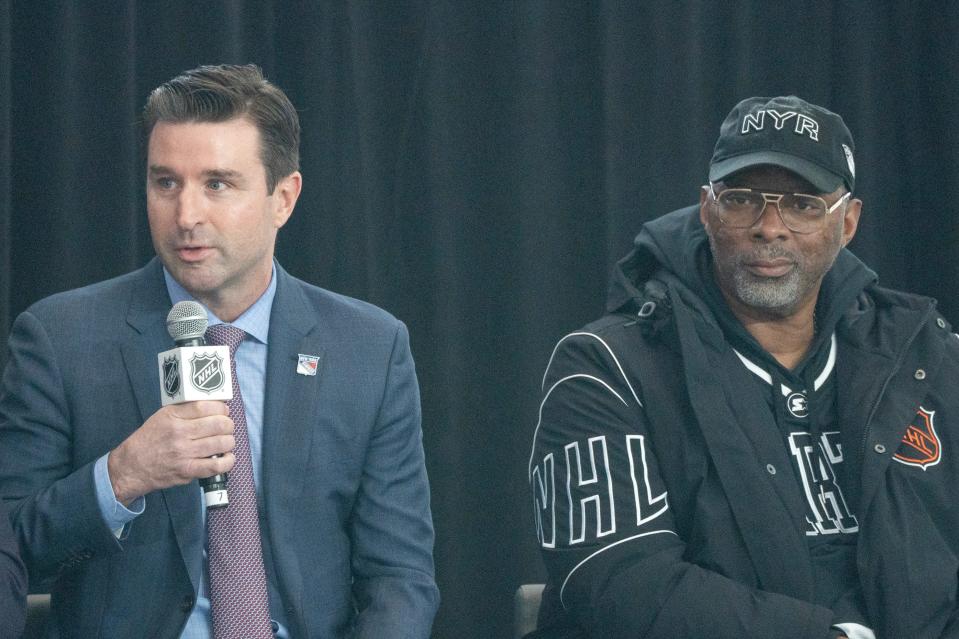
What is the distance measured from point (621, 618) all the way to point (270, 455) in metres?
0.68

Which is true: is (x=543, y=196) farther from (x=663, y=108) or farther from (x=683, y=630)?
(x=683, y=630)

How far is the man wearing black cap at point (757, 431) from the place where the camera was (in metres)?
2.18

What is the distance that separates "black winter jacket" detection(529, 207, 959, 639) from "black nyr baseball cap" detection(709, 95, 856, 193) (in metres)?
0.21

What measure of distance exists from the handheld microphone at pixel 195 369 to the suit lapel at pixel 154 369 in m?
0.24

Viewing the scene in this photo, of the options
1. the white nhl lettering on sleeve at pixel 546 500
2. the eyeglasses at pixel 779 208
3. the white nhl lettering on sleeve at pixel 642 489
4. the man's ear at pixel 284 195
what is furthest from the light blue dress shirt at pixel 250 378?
the eyeglasses at pixel 779 208

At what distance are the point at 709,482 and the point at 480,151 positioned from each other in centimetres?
139

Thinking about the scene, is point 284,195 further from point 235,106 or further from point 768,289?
point 768,289

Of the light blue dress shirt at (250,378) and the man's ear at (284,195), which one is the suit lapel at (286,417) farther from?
the man's ear at (284,195)

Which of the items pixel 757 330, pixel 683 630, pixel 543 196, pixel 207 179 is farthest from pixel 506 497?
pixel 207 179

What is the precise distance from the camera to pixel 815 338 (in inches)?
99.3

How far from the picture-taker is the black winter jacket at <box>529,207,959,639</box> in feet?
7.02

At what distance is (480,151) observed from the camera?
335 centimetres

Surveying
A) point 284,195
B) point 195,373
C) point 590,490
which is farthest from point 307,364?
point 590,490

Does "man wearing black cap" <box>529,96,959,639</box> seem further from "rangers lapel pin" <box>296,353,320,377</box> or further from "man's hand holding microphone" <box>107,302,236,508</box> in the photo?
"man's hand holding microphone" <box>107,302,236,508</box>
